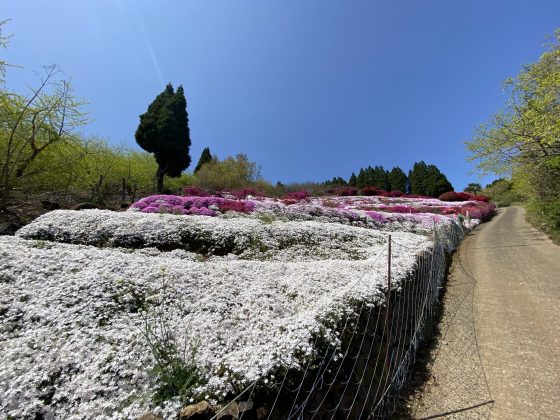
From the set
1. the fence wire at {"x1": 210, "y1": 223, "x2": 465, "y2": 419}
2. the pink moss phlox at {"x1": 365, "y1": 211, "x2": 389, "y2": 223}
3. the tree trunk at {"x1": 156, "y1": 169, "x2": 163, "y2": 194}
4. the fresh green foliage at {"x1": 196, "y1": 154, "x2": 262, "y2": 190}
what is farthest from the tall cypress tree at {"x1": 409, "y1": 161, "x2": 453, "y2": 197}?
the fence wire at {"x1": 210, "y1": 223, "x2": 465, "y2": 419}

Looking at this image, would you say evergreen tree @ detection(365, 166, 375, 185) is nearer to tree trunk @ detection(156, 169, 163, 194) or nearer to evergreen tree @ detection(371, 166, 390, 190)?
evergreen tree @ detection(371, 166, 390, 190)

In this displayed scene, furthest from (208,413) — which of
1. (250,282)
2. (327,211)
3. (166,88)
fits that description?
(166,88)

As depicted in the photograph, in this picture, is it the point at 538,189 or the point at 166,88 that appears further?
the point at 166,88

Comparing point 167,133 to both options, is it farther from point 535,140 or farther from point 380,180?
point 380,180

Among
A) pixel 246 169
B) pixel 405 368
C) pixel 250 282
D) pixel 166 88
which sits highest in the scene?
pixel 166 88

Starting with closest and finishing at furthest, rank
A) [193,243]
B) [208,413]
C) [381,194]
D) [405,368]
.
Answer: [208,413]
[405,368]
[193,243]
[381,194]

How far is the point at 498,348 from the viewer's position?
5.01m

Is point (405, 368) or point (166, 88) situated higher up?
point (166, 88)

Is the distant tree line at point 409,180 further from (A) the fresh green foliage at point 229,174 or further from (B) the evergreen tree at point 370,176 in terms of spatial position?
(A) the fresh green foliage at point 229,174

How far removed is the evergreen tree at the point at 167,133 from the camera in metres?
27.2

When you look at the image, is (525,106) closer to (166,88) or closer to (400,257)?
(400,257)

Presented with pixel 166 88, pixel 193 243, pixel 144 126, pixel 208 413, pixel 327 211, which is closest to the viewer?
pixel 208 413

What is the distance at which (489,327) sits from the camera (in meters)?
5.79

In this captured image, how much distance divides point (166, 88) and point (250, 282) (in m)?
30.9
